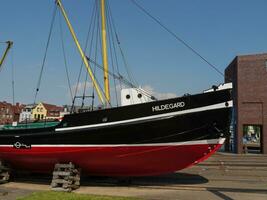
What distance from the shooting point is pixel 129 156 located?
12.1m

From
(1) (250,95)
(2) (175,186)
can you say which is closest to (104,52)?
(2) (175,186)

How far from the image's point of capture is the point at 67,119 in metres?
13.0

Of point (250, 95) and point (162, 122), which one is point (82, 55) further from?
point (250, 95)

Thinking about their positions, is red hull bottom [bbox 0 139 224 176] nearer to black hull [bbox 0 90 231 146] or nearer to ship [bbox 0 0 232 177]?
ship [bbox 0 0 232 177]

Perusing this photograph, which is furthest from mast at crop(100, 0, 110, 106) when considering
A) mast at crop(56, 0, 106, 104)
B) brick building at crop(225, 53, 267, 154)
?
brick building at crop(225, 53, 267, 154)

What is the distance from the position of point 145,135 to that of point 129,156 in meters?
0.91

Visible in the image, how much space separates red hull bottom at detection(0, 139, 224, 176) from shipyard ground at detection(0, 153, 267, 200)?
1.88 ft

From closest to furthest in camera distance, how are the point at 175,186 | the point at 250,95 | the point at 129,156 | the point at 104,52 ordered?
the point at 129,156
the point at 175,186
the point at 104,52
the point at 250,95

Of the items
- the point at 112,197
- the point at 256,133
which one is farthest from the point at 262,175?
the point at 256,133

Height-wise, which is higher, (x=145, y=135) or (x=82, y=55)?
(x=82, y=55)

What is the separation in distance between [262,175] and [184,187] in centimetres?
428

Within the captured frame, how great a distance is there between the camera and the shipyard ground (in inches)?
426

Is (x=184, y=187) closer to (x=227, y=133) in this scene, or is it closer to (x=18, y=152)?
(x=227, y=133)

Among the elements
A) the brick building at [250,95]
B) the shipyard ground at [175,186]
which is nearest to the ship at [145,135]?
the shipyard ground at [175,186]
